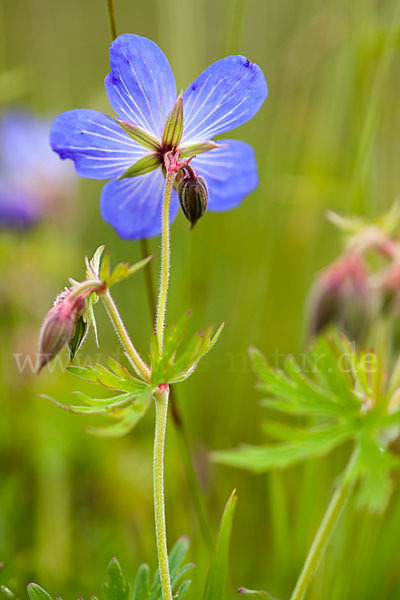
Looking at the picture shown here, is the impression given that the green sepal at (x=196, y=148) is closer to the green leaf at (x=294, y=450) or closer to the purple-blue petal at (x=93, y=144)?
the purple-blue petal at (x=93, y=144)

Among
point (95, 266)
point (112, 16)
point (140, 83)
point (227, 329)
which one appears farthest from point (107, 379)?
point (227, 329)

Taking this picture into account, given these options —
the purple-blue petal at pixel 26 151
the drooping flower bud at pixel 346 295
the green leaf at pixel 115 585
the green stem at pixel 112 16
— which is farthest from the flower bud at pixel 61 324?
the purple-blue petal at pixel 26 151

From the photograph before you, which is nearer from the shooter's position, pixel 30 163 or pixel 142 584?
pixel 142 584

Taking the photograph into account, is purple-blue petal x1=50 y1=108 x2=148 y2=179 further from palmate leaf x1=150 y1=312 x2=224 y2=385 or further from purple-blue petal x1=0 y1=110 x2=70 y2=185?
purple-blue petal x1=0 y1=110 x2=70 y2=185

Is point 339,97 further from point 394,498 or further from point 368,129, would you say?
point 394,498

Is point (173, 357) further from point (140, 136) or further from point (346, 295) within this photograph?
point (346, 295)
